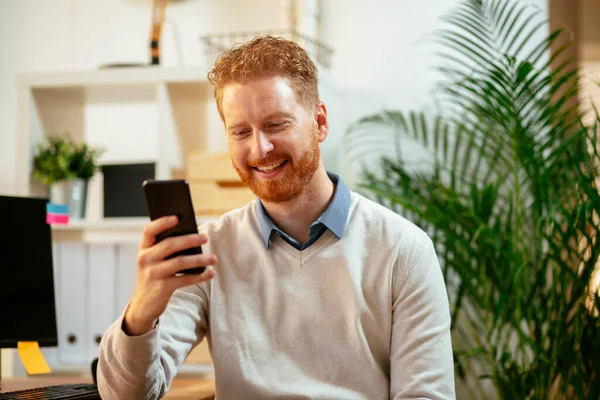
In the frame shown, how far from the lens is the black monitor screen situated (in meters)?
1.83

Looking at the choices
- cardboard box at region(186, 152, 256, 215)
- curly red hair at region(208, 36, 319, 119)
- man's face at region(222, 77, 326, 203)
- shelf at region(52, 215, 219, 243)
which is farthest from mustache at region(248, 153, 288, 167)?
shelf at region(52, 215, 219, 243)

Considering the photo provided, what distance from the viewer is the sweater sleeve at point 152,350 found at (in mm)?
1378

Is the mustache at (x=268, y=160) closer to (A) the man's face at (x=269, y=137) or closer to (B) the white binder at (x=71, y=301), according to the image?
(A) the man's face at (x=269, y=137)

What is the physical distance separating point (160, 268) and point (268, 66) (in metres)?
0.53

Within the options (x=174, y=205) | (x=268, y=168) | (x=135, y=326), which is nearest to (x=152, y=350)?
(x=135, y=326)

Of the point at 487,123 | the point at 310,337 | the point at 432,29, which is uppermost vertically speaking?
the point at 432,29

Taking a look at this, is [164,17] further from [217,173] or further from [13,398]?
[13,398]

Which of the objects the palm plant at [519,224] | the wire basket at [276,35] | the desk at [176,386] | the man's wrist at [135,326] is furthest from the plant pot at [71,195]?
the man's wrist at [135,326]

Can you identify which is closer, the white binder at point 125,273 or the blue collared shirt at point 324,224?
the blue collared shirt at point 324,224

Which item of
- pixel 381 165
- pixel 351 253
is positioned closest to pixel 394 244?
pixel 351 253

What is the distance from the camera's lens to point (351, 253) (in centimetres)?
162

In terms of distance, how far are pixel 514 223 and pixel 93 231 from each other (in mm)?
1643

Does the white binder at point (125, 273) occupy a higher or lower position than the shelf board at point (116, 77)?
lower

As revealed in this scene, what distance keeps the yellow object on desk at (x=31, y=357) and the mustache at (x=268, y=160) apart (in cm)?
71
